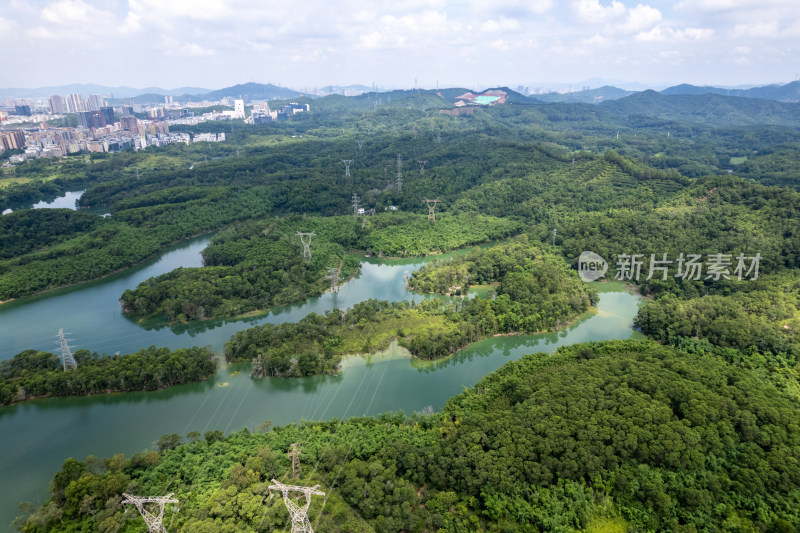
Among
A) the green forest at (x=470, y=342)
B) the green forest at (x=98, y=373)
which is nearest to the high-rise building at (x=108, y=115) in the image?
the green forest at (x=470, y=342)

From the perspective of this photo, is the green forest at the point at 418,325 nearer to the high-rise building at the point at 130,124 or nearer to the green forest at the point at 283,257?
the green forest at the point at 283,257

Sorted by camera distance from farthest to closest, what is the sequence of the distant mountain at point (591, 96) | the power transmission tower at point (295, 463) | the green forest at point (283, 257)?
the distant mountain at point (591, 96)
the green forest at point (283, 257)
the power transmission tower at point (295, 463)

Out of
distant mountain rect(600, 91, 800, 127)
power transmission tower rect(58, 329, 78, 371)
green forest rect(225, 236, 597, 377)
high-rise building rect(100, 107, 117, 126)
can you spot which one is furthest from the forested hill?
high-rise building rect(100, 107, 117, 126)

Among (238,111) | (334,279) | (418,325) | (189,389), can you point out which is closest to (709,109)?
(334,279)

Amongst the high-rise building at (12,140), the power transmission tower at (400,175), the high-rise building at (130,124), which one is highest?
the high-rise building at (130,124)

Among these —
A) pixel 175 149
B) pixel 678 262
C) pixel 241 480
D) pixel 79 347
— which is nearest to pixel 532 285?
pixel 678 262

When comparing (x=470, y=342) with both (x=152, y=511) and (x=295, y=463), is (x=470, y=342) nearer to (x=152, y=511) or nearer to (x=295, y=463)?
(x=295, y=463)

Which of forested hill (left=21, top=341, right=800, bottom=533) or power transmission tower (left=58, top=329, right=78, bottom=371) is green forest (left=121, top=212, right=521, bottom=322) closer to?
power transmission tower (left=58, top=329, right=78, bottom=371)
